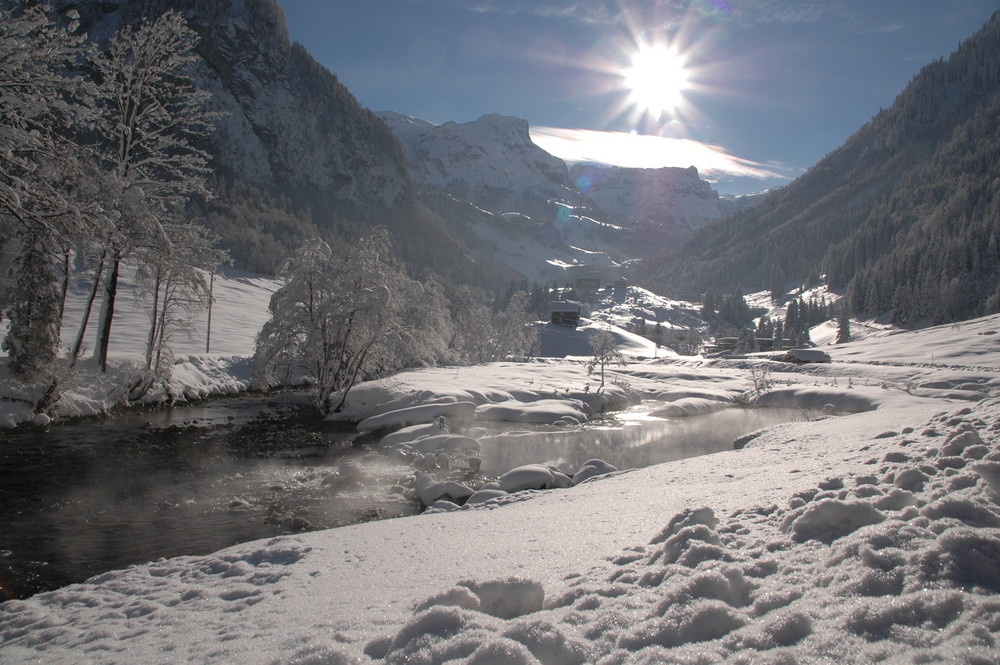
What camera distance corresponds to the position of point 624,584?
4379 millimetres

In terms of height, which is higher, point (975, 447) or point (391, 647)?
point (975, 447)

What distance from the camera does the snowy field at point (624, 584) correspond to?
3135mm

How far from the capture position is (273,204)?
164 metres

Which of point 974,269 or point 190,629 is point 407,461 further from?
point 974,269

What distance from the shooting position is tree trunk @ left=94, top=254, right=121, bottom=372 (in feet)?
77.0

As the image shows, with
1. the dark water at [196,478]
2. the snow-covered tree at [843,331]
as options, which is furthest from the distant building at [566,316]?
the dark water at [196,478]

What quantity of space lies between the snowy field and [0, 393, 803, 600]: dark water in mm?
2820

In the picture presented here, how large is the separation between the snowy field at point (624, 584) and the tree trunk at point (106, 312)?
21.4 meters

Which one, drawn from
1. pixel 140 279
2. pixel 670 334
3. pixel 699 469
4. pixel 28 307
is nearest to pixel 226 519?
pixel 699 469

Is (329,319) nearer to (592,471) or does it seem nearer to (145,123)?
(145,123)

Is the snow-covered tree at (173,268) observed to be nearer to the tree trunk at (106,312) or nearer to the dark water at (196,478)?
the tree trunk at (106,312)

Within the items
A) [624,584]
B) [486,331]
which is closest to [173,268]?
[624,584]

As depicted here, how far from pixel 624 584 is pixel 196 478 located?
48.5ft

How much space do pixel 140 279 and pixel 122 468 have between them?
13264 millimetres
